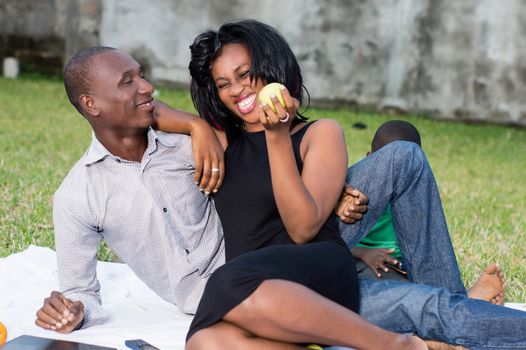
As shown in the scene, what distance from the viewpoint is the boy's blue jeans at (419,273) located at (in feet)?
10.0

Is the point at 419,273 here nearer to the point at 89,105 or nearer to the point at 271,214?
the point at 271,214

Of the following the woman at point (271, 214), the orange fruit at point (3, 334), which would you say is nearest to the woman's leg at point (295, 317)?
the woman at point (271, 214)

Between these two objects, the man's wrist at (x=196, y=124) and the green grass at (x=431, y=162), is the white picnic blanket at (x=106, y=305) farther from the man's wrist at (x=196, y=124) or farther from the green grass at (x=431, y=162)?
the man's wrist at (x=196, y=124)

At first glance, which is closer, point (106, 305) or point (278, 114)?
point (278, 114)

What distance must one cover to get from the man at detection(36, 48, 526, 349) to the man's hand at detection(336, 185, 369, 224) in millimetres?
122

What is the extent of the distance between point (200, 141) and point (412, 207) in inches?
32.3

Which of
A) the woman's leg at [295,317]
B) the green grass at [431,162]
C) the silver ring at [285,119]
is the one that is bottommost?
the green grass at [431,162]

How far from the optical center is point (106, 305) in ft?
12.1

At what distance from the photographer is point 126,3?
12367mm

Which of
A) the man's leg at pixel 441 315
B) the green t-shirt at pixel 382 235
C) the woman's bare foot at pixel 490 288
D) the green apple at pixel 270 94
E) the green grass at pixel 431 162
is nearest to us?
the green apple at pixel 270 94

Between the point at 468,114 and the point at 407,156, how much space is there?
347 inches

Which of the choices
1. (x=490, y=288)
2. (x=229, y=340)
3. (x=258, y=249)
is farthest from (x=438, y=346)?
(x=229, y=340)

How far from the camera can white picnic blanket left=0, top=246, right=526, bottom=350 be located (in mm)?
3189

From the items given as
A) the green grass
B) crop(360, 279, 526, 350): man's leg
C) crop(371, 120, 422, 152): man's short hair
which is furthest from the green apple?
the green grass
